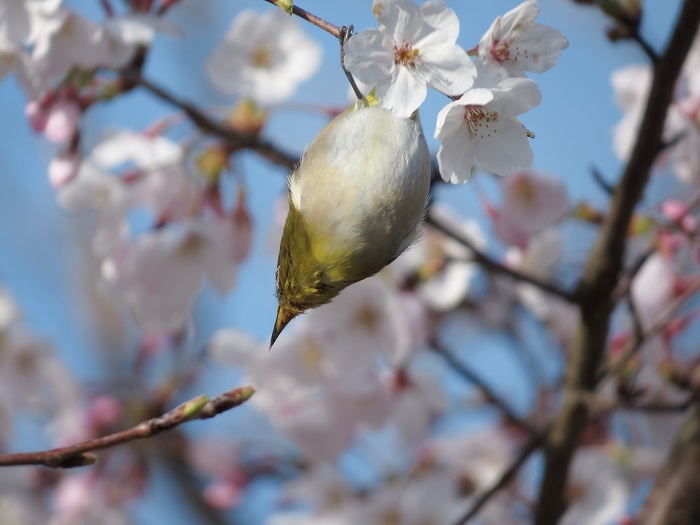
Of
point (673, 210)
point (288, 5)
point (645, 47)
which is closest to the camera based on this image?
point (288, 5)

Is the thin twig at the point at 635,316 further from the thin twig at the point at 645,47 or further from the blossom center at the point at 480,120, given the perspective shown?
the blossom center at the point at 480,120

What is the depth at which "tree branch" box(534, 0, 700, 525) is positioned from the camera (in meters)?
1.40

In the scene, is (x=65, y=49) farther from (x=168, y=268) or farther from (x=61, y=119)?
(x=168, y=268)

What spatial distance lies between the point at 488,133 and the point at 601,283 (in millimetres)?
787

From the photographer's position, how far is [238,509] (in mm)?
3348

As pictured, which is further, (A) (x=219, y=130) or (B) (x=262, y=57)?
(B) (x=262, y=57)

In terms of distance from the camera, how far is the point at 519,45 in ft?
2.91

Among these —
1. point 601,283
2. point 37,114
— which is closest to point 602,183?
point 601,283

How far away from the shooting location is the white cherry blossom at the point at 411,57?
33.8 inches

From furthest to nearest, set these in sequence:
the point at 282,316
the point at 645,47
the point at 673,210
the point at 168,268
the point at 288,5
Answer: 1. the point at 168,268
2. the point at 673,210
3. the point at 645,47
4. the point at 282,316
5. the point at 288,5

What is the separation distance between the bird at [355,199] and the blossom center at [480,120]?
49mm

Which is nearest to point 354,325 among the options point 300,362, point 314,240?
point 300,362

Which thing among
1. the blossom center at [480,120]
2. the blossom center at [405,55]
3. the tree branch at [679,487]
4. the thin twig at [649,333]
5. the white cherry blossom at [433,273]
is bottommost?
the white cherry blossom at [433,273]

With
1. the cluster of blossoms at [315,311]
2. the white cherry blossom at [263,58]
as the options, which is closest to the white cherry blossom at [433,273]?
the cluster of blossoms at [315,311]
